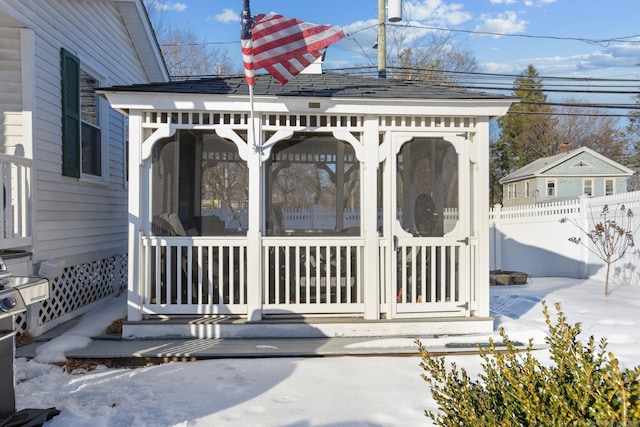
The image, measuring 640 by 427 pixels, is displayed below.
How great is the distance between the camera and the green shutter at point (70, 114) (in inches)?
235

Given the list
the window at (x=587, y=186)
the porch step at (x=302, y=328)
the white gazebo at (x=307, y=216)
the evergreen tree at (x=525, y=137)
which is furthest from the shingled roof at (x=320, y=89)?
the evergreen tree at (x=525, y=137)

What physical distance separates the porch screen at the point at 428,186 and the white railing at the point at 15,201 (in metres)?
3.96

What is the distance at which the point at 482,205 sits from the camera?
17.4 feet

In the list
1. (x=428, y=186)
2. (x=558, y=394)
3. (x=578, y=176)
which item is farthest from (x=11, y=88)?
(x=578, y=176)

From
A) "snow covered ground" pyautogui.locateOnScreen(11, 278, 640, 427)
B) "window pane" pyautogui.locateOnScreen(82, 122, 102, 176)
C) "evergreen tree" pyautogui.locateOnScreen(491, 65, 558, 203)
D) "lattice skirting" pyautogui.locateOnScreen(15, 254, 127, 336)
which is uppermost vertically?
"evergreen tree" pyautogui.locateOnScreen(491, 65, 558, 203)

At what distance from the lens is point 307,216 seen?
572 centimetres

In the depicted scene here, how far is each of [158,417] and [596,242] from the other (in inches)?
350

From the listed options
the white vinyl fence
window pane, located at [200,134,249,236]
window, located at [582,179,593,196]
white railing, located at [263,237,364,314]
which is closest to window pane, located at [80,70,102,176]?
window pane, located at [200,134,249,236]

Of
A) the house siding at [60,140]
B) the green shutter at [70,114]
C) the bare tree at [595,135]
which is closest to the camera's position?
the house siding at [60,140]

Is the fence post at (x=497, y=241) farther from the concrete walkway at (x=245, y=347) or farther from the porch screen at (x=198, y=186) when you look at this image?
the porch screen at (x=198, y=186)

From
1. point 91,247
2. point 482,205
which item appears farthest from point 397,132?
point 91,247

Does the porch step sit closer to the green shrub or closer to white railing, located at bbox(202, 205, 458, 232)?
white railing, located at bbox(202, 205, 458, 232)

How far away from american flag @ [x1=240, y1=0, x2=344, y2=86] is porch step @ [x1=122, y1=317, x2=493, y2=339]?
2.55 metres

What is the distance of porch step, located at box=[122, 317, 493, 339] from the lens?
498 centimetres
